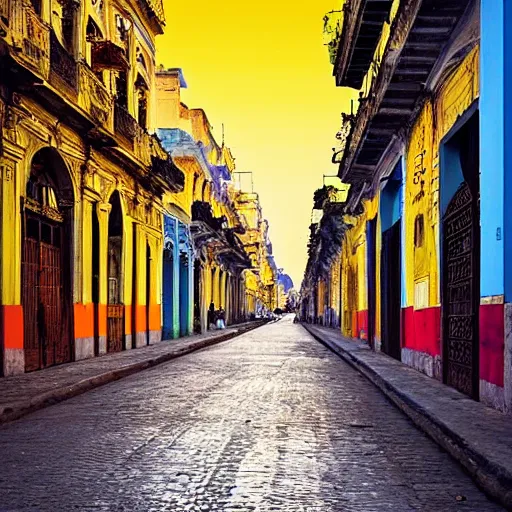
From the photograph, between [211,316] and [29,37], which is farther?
[211,316]

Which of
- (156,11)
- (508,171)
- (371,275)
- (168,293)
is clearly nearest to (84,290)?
(371,275)

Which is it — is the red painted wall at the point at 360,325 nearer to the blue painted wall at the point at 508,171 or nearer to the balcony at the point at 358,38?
the balcony at the point at 358,38

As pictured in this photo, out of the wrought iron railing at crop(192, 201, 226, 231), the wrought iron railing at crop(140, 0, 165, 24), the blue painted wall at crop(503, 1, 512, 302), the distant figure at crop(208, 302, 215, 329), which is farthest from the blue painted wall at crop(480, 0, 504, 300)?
the distant figure at crop(208, 302, 215, 329)

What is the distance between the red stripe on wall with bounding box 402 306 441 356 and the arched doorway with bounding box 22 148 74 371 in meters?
6.54

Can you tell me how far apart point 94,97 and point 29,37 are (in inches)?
153

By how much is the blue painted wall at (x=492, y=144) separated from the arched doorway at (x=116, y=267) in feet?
41.6

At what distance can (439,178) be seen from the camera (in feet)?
36.5

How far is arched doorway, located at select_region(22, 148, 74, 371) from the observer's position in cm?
1389

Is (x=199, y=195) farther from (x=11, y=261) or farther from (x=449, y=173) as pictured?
(x=449, y=173)

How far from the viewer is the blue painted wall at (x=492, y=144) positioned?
7.50 m

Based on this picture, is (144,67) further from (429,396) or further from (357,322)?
(429,396)

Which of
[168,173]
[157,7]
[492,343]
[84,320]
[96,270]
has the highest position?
[157,7]

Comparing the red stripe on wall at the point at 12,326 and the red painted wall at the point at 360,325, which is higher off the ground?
the red stripe on wall at the point at 12,326

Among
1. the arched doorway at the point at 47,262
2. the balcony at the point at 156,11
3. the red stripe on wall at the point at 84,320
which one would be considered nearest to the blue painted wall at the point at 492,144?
the arched doorway at the point at 47,262
